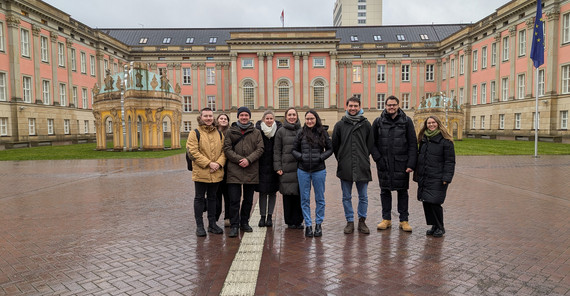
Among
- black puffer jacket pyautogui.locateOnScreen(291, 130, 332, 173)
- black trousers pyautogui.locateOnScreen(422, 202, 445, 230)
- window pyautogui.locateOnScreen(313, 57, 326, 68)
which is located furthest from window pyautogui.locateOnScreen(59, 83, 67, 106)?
black trousers pyautogui.locateOnScreen(422, 202, 445, 230)

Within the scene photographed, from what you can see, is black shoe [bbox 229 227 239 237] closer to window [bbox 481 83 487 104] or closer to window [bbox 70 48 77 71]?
window [bbox 70 48 77 71]

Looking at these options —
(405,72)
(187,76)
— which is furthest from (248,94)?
(405,72)

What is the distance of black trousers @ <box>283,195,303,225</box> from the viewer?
21.4ft

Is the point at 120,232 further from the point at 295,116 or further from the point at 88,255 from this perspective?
the point at 295,116

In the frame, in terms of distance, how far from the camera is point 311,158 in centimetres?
606

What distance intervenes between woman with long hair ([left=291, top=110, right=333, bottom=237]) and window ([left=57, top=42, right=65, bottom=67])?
42523mm

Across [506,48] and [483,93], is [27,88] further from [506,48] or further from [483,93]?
[483,93]

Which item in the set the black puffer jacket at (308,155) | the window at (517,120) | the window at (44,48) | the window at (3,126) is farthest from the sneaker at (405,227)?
the window at (44,48)

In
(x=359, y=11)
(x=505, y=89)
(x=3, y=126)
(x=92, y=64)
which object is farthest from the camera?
(x=359, y=11)

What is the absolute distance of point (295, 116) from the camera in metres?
6.27

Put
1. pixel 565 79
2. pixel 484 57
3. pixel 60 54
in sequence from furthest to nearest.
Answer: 1. pixel 484 57
2. pixel 60 54
3. pixel 565 79

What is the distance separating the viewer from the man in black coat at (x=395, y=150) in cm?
619

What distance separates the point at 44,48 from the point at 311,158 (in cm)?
4160

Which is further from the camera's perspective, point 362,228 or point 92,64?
point 92,64
